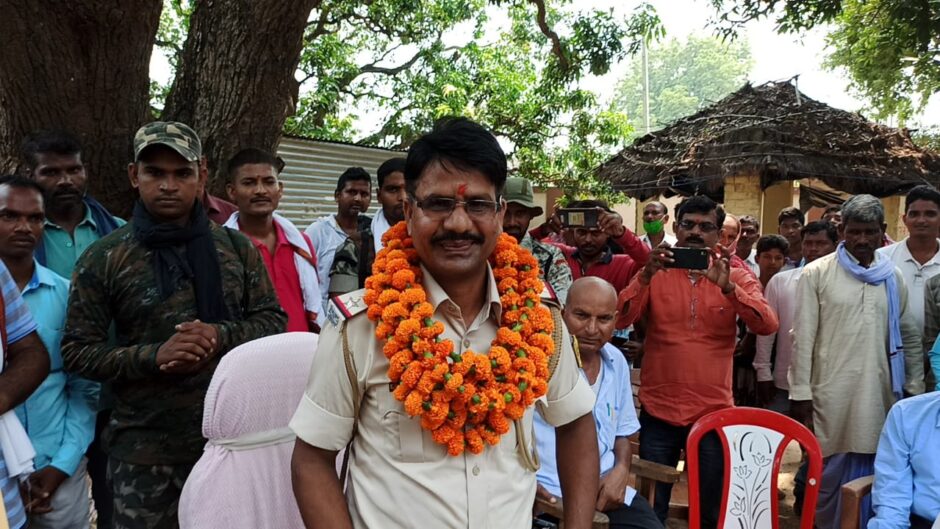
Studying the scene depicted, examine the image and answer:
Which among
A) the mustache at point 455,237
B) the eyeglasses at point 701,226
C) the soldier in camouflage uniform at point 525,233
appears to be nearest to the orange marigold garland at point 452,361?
the mustache at point 455,237

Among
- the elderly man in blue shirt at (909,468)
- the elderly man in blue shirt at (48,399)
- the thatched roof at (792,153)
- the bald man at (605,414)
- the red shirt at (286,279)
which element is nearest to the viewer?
the elderly man in blue shirt at (48,399)

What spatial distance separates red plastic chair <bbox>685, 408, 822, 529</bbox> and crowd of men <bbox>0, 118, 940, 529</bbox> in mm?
151

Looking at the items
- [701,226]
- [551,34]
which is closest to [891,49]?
[551,34]

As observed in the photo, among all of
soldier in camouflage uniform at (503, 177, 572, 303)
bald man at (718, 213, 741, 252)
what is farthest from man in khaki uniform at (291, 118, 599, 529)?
bald man at (718, 213, 741, 252)

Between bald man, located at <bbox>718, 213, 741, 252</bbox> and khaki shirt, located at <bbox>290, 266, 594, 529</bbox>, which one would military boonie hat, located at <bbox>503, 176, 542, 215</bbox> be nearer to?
khaki shirt, located at <bbox>290, 266, 594, 529</bbox>

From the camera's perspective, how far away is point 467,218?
1571 mm

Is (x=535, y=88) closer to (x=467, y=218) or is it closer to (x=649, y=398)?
(x=649, y=398)

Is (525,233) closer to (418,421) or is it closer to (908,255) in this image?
(418,421)

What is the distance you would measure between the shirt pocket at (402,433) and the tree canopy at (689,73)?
7441 cm

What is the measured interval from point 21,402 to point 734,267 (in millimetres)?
3419

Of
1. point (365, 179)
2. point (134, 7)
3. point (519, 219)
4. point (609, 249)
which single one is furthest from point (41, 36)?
point (609, 249)

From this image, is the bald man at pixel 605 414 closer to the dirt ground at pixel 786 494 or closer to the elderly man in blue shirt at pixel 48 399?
the dirt ground at pixel 786 494

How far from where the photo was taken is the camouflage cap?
92.4 inches

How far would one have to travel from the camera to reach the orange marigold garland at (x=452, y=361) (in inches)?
60.2
